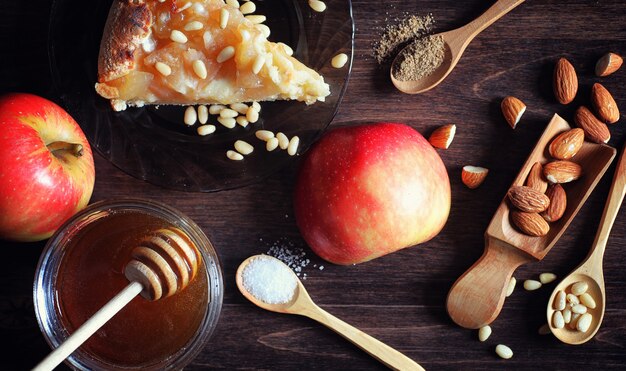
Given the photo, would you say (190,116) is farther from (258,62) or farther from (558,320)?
(558,320)

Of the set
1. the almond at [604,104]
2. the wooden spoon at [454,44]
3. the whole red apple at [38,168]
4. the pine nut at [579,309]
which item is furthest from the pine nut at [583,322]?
the whole red apple at [38,168]

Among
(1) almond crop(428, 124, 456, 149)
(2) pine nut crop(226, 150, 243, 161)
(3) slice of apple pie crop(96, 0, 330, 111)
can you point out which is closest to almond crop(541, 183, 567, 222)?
(1) almond crop(428, 124, 456, 149)

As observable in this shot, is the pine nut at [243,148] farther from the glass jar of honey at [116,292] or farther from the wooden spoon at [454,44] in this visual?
the wooden spoon at [454,44]

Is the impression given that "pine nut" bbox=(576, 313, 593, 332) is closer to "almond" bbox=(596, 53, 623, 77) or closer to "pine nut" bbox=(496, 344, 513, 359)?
"pine nut" bbox=(496, 344, 513, 359)

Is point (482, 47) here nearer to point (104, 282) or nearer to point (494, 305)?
point (494, 305)

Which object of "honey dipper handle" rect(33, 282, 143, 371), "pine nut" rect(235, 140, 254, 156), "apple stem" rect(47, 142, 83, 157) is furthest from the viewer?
"pine nut" rect(235, 140, 254, 156)

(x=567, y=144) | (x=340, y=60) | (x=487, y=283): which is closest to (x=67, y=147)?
(x=340, y=60)
